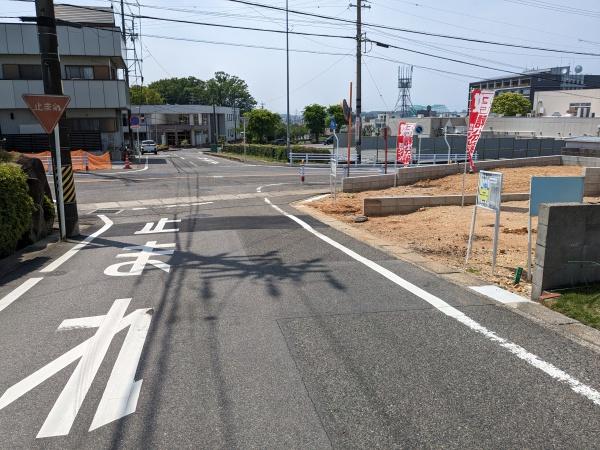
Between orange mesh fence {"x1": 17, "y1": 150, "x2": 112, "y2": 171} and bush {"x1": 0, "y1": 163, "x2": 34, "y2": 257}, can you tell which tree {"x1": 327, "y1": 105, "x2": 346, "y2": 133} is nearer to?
orange mesh fence {"x1": 17, "y1": 150, "x2": 112, "y2": 171}

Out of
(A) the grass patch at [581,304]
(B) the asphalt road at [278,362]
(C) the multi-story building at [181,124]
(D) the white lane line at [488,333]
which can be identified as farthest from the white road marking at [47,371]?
(C) the multi-story building at [181,124]

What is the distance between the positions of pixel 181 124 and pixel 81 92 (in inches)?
1818

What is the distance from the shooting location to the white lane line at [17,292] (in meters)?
6.69

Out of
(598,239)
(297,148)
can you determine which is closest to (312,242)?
(598,239)

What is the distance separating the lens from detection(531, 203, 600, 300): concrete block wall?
21.1 ft

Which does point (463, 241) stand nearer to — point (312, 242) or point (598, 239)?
point (312, 242)

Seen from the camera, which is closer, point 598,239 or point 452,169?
point 598,239

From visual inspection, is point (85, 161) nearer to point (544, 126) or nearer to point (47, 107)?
point (47, 107)

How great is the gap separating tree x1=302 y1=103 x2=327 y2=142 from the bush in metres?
78.9

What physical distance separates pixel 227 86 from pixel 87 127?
283ft

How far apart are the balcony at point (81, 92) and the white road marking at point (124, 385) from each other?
121 ft

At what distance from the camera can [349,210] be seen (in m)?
15.9

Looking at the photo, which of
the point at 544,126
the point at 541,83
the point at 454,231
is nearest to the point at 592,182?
the point at 454,231

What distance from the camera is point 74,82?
38.1m
